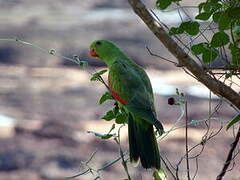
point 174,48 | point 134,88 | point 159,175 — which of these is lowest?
point 159,175

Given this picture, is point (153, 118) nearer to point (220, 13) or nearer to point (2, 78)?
point (220, 13)

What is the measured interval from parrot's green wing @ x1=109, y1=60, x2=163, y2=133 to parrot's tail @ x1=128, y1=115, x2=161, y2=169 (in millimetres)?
38

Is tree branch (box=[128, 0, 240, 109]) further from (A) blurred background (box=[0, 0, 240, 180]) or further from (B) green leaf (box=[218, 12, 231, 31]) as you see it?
(A) blurred background (box=[0, 0, 240, 180])

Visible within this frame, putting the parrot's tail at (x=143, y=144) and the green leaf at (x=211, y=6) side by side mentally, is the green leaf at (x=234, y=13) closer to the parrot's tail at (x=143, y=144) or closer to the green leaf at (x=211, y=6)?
the green leaf at (x=211, y=6)

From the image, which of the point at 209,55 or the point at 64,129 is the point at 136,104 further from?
the point at 64,129

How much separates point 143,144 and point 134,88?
0.22m

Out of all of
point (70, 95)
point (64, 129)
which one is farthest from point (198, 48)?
point (70, 95)

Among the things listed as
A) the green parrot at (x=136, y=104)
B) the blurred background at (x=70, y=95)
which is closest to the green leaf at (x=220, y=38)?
the green parrot at (x=136, y=104)

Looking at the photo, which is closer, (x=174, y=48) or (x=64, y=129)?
(x=174, y=48)

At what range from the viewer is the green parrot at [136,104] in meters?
1.53

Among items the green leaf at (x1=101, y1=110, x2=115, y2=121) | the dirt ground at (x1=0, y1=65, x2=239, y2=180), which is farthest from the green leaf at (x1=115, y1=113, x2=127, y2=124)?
the dirt ground at (x1=0, y1=65, x2=239, y2=180)

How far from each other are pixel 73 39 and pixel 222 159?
261 cm

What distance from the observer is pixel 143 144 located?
61.4 inches

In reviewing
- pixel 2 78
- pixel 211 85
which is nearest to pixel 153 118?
pixel 211 85
